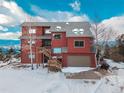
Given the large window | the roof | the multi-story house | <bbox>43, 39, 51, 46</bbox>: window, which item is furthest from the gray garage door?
<bbox>43, 39, 51, 46</bbox>: window

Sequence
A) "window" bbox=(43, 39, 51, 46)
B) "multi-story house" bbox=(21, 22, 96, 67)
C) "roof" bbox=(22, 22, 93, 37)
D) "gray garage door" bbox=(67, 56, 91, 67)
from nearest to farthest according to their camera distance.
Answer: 1. "gray garage door" bbox=(67, 56, 91, 67)
2. "multi-story house" bbox=(21, 22, 96, 67)
3. "roof" bbox=(22, 22, 93, 37)
4. "window" bbox=(43, 39, 51, 46)

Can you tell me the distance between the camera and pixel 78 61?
41.9 meters

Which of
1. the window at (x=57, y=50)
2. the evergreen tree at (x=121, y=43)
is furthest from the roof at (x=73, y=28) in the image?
the evergreen tree at (x=121, y=43)

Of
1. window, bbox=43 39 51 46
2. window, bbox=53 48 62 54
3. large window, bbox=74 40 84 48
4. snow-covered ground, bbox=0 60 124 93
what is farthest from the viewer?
window, bbox=43 39 51 46

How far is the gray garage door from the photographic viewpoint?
41.9 metres

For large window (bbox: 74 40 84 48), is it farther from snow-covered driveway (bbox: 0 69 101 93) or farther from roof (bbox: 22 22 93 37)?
snow-covered driveway (bbox: 0 69 101 93)

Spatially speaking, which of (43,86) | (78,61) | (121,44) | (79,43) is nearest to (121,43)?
(121,44)

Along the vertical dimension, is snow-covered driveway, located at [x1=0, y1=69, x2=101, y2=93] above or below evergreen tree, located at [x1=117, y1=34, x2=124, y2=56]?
below

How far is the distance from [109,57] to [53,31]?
64.8 feet

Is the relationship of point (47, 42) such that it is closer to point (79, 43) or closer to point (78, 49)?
point (79, 43)

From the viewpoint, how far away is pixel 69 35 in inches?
1730

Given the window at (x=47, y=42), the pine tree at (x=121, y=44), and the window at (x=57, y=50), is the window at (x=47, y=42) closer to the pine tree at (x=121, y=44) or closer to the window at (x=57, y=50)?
the window at (x=57, y=50)

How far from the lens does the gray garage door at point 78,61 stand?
1649 inches

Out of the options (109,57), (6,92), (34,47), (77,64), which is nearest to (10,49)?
(34,47)
